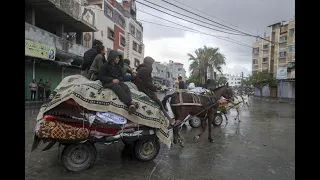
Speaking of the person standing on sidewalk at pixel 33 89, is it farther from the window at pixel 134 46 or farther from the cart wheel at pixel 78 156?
the window at pixel 134 46

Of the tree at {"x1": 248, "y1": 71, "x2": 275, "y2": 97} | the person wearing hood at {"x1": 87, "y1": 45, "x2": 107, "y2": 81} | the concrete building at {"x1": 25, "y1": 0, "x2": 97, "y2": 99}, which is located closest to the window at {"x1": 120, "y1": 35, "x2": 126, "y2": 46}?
the concrete building at {"x1": 25, "y1": 0, "x2": 97, "y2": 99}

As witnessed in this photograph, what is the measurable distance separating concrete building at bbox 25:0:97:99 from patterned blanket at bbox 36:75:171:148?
533 inches

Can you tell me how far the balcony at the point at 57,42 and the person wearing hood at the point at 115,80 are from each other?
14200mm

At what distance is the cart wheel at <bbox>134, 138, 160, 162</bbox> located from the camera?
541 centimetres

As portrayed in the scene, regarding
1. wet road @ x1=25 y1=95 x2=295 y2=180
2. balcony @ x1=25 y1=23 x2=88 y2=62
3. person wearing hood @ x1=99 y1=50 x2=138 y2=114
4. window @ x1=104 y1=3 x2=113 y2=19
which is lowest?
wet road @ x1=25 y1=95 x2=295 y2=180

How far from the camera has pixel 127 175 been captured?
4.59 m

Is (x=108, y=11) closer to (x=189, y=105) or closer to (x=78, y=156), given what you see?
(x=189, y=105)

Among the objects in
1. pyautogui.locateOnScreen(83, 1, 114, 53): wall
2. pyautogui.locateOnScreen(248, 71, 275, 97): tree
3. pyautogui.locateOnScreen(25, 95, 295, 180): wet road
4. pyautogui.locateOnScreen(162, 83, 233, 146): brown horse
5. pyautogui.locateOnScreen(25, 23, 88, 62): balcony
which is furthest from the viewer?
pyautogui.locateOnScreen(248, 71, 275, 97): tree

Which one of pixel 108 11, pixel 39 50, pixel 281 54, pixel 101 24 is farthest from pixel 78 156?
pixel 281 54

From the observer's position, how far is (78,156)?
4.82 meters

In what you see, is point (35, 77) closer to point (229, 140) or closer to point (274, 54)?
point (229, 140)

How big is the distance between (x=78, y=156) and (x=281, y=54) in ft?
170

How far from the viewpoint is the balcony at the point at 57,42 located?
1692cm

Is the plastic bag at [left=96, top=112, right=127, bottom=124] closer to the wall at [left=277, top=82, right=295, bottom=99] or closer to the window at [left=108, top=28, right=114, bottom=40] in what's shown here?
the window at [left=108, top=28, right=114, bottom=40]
